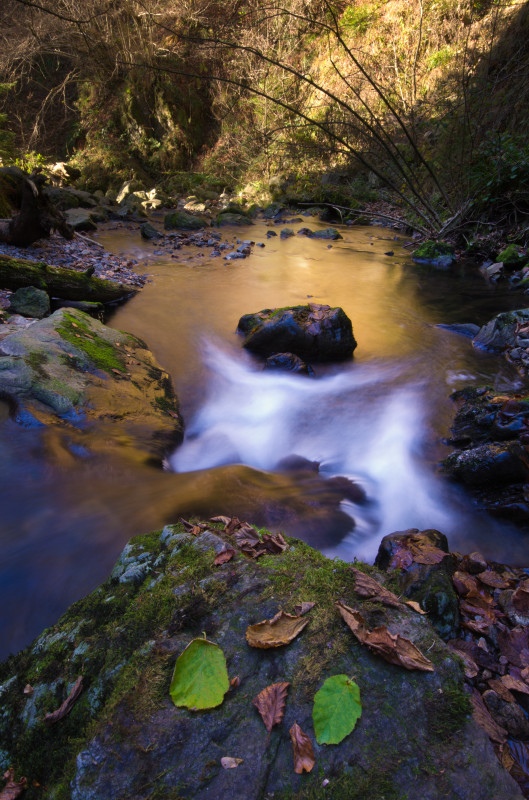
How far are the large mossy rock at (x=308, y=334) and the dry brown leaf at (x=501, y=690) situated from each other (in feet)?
16.2

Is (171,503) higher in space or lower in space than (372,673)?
lower

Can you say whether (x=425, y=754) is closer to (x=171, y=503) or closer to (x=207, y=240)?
(x=171, y=503)

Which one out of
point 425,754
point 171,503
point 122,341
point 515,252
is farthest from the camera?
point 515,252

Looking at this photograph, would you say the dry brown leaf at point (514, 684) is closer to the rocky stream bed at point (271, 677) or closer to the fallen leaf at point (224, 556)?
the rocky stream bed at point (271, 677)

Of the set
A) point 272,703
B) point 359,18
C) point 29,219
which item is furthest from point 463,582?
point 359,18

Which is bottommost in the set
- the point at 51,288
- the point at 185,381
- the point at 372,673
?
the point at 185,381

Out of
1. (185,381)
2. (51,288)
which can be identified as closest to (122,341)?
(185,381)

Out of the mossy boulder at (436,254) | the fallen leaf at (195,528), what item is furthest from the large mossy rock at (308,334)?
the mossy boulder at (436,254)

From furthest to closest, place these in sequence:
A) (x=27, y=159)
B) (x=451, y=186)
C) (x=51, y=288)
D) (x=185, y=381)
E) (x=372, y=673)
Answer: (x=27, y=159) < (x=451, y=186) < (x=51, y=288) < (x=185, y=381) < (x=372, y=673)

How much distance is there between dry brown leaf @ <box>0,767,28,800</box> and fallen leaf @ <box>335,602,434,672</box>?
1133 millimetres

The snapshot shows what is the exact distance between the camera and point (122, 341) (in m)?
5.40

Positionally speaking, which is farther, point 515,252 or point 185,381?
point 515,252

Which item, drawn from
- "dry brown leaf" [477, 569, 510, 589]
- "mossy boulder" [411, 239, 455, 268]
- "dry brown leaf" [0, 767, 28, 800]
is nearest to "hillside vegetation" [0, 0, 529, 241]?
"mossy boulder" [411, 239, 455, 268]

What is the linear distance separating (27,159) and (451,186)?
19697 millimetres
